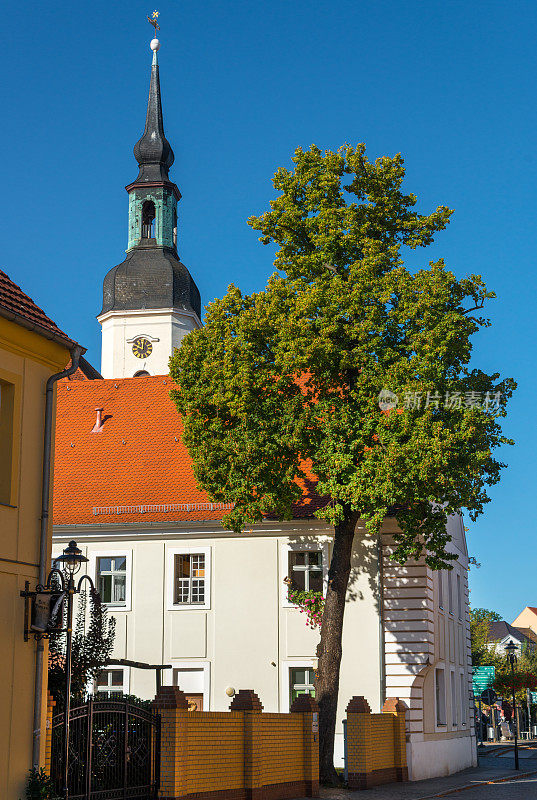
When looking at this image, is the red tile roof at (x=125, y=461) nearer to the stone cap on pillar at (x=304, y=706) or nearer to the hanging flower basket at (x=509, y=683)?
the stone cap on pillar at (x=304, y=706)

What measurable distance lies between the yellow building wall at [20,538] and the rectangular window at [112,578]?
1493cm

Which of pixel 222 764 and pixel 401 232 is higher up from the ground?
pixel 401 232

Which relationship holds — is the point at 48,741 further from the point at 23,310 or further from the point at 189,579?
the point at 189,579

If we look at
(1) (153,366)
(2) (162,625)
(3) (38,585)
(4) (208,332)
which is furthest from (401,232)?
(1) (153,366)

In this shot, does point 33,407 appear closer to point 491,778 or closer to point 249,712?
point 249,712

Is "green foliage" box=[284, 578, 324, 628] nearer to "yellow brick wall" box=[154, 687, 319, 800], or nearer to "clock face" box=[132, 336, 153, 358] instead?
"yellow brick wall" box=[154, 687, 319, 800]

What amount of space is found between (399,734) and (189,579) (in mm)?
7429

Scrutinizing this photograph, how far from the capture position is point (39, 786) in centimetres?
1538

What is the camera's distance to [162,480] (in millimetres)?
32969

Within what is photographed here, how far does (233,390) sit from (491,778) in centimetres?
1339

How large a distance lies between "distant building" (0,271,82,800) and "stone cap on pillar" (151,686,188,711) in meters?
2.43

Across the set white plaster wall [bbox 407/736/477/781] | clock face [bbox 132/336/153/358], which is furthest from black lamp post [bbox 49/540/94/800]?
clock face [bbox 132/336/153/358]

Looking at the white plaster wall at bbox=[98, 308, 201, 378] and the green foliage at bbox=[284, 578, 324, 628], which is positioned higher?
the white plaster wall at bbox=[98, 308, 201, 378]

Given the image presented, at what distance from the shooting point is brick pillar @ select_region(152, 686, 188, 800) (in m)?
17.4
